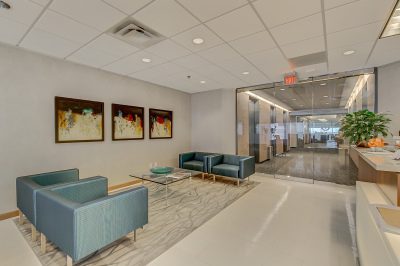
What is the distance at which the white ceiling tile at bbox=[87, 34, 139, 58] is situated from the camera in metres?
2.99

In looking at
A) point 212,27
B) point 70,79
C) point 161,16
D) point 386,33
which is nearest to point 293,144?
point 386,33

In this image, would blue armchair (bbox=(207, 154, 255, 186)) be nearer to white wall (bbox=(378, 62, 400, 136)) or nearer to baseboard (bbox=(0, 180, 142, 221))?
baseboard (bbox=(0, 180, 142, 221))

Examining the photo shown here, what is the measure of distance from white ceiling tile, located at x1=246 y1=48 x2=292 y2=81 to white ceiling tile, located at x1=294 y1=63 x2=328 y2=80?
33 cm

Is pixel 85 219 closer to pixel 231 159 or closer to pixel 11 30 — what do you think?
pixel 11 30

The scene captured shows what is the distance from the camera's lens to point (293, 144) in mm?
6867

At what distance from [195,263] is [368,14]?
3.70 meters

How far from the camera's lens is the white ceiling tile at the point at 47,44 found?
112 inches

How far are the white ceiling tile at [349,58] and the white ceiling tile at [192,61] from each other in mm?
2389

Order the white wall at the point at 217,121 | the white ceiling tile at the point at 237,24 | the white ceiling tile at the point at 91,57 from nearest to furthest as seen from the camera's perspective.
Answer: the white ceiling tile at the point at 237,24
the white ceiling tile at the point at 91,57
the white wall at the point at 217,121

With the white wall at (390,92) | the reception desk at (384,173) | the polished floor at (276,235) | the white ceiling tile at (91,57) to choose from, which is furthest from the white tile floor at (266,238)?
the white ceiling tile at (91,57)

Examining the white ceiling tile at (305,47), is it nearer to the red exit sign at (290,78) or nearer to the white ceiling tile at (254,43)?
the white ceiling tile at (254,43)

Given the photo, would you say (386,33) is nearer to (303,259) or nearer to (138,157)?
(303,259)

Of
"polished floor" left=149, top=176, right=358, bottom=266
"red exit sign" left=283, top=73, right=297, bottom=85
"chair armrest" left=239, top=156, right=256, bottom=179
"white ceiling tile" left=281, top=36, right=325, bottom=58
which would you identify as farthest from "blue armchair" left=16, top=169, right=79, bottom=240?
"red exit sign" left=283, top=73, right=297, bottom=85

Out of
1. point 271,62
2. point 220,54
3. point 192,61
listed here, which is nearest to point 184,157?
point 192,61
